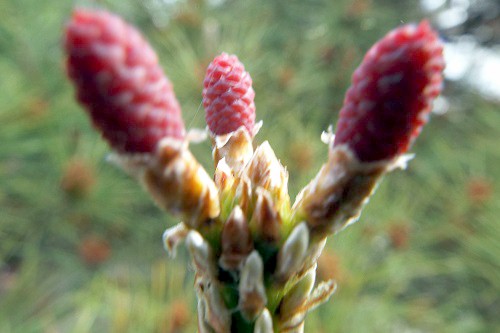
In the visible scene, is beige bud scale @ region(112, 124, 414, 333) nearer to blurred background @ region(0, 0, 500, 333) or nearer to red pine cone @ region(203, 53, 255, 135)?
red pine cone @ region(203, 53, 255, 135)

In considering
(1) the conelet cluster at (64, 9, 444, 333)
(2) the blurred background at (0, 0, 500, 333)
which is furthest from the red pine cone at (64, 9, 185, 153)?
(2) the blurred background at (0, 0, 500, 333)

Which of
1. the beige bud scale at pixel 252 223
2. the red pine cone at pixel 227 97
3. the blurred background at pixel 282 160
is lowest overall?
the blurred background at pixel 282 160

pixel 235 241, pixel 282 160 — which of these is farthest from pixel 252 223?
pixel 282 160

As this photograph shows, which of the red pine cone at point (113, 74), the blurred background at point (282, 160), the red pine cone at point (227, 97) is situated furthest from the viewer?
the blurred background at point (282, 160)

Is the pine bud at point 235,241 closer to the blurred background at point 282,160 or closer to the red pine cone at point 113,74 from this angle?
the red pine cone at point 113,74

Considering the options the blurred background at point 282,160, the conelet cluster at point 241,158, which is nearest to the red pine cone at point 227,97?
the conelet cluster at point 241,158

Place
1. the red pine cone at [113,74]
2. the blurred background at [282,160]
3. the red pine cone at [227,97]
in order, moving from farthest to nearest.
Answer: the blurred background at [282,160] → the red pine cone at [227,97] → the red pine cone at [113,74]

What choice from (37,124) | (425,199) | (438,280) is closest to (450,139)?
(425,199)
